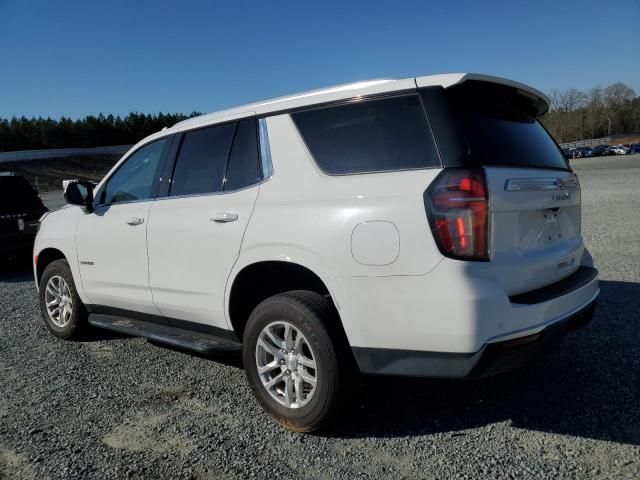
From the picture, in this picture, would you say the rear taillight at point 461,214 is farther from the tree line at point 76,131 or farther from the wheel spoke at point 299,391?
the tree line at point 76,131

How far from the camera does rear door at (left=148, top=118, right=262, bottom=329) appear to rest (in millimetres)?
3283

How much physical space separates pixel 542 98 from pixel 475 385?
1.98 metres

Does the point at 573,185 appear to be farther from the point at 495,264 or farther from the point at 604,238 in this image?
the point at 604,238

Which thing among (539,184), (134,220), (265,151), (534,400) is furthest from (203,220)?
(534,400)

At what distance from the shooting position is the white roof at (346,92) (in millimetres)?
2709

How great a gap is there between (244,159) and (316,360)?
140 centimetres

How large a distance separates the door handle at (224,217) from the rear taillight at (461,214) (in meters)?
1.28

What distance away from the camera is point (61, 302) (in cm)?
503

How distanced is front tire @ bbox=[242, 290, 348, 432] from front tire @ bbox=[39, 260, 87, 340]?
7.95ft

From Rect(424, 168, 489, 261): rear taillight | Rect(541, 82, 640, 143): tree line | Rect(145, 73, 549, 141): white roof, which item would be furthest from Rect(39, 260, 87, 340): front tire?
Rect(541, 82, 640, 143): tree line

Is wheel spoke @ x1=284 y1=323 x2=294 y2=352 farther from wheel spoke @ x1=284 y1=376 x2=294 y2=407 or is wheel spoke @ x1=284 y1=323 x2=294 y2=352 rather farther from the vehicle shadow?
the vehicle shadow

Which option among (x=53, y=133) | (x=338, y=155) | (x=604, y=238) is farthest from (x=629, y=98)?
(x=338, y=155)

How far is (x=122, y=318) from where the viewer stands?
4.29 metres

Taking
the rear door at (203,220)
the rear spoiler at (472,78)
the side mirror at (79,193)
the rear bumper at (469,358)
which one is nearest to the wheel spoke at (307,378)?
the rear bumper at (469,358)
